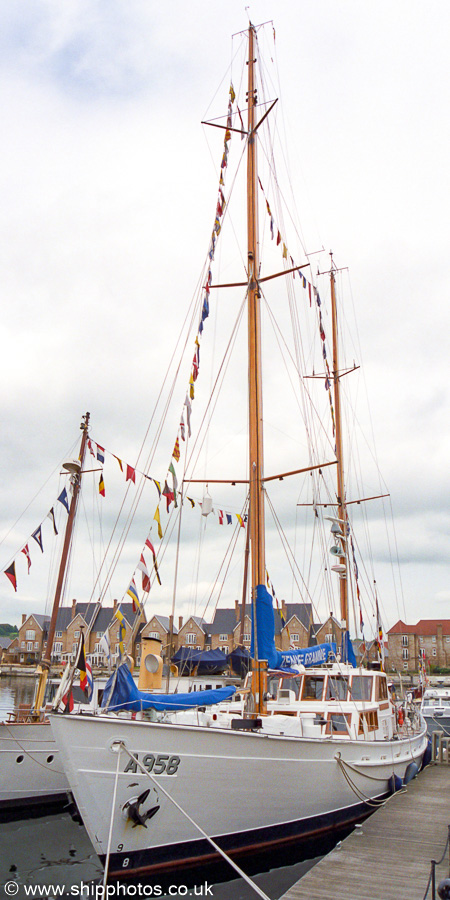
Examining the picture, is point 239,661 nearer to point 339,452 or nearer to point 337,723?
point 339,452

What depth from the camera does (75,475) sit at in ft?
71.9

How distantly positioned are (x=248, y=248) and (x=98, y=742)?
40.4ft

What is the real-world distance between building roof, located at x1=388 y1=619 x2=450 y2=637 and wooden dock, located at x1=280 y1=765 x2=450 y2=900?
7191 cm

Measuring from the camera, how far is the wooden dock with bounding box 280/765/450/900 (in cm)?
885

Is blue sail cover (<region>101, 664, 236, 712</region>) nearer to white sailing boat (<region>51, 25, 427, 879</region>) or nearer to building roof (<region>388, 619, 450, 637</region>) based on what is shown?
white sailing boat (<region>51, 25, 427, 879</region>)

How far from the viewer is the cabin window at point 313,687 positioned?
51.9ft

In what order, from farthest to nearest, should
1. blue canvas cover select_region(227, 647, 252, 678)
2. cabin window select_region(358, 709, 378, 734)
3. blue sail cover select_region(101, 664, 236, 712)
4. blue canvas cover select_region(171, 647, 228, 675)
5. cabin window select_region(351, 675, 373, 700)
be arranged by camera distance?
blue canvas cover select_region(171, 647, 228, 675) → blue canvas cover select_region(227, 647, 252, 678) → cabin window select_region(351, 675, 373, 700) → cabin window select_region(358, 709, 378, 734) → blue sail cover select_region(101, 664, 236, 712)

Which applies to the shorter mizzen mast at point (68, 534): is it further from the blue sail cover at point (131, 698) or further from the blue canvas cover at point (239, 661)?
the blue canvas cover at point (239, 661)

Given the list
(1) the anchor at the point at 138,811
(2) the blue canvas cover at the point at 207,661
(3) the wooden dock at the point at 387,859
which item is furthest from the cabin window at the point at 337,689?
(2) the blue canvas cover at the point at 207,661

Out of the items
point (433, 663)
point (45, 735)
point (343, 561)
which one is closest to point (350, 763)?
point (45, 735)

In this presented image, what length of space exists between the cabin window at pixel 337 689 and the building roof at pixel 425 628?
7065 centimetres

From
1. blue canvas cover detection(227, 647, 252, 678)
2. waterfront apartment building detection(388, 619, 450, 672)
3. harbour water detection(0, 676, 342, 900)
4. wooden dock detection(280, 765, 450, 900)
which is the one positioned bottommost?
harbour water detection(0, 676, 342, 900)

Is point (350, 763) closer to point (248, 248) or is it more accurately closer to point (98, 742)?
point (98, 742)

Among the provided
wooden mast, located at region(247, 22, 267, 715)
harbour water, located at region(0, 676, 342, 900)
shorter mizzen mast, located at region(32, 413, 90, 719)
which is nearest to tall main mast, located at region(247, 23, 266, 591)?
wooden mast, located at region(247, 22, 267, 715)
